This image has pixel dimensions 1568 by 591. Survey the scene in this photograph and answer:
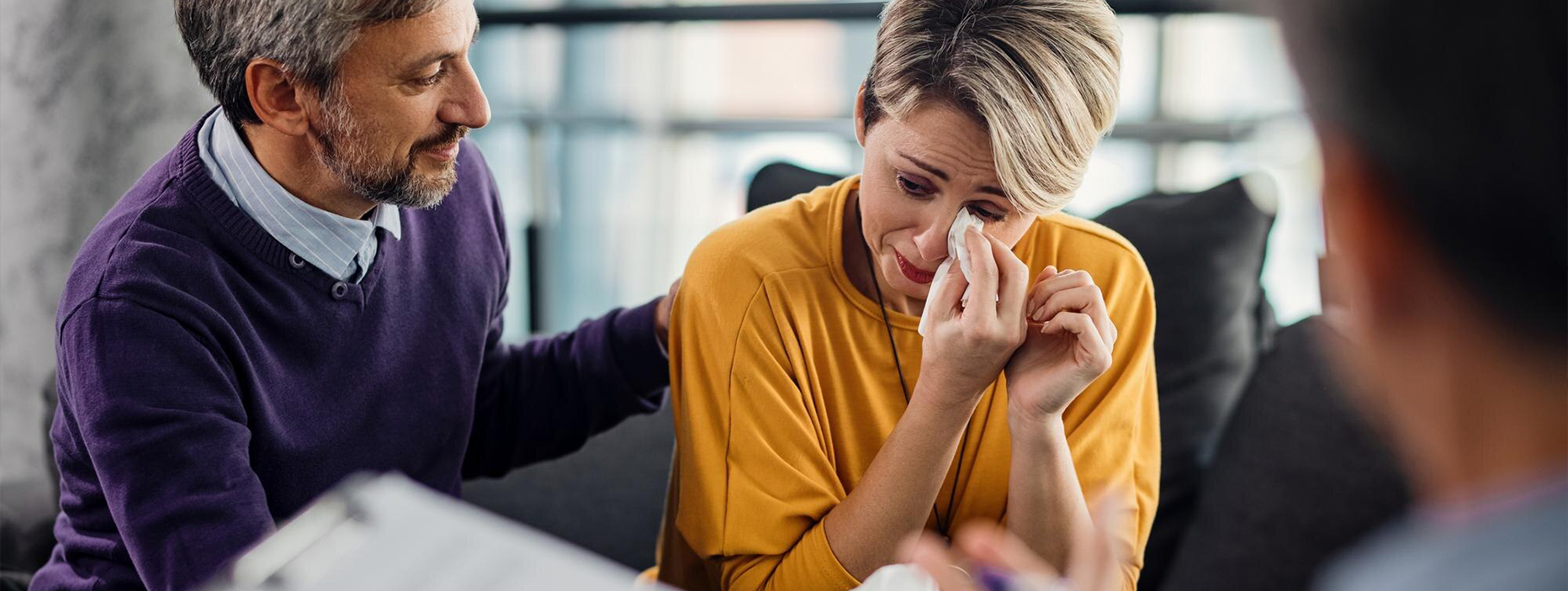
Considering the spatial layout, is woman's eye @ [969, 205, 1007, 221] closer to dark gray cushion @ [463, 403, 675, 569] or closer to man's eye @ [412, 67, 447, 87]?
man's eye @ [412, 67, 447, 87]

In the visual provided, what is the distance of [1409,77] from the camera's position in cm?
39

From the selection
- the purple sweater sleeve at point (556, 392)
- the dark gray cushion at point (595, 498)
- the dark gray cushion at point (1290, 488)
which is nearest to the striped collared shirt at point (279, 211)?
the purple sweater sleeve at point (556, 392)

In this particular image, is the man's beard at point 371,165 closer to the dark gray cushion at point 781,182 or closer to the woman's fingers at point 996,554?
the dark gray cushion at point 781,182

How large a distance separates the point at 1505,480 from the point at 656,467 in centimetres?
152

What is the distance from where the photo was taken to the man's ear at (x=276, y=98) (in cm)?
115

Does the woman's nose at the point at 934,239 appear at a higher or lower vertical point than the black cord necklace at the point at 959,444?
higher

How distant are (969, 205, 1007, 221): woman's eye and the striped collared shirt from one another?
2.15 feet

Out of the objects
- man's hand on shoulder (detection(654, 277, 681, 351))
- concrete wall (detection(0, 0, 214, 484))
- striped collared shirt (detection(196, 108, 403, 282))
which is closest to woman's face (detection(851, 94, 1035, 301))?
man's hand on shoulder (detection(654, 277, 681, 351))

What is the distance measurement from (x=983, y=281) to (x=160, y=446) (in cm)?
77

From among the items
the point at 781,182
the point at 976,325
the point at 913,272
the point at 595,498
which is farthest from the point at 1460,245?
the point at 595,498

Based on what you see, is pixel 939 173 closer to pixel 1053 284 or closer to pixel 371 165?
pixel 1053 284

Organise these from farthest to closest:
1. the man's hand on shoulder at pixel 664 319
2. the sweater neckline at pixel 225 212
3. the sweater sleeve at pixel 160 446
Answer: the man's hand on shoulder at pixel 664 319 < the sweater neckline at pixel 225 212 < the sweater sleeve at pixel 160 446

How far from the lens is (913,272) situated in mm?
1200

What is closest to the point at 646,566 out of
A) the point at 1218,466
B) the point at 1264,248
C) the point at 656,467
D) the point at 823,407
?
the point at 656,467
